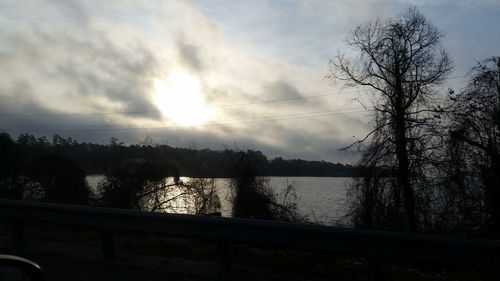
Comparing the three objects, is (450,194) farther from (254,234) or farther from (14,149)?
(14,149)

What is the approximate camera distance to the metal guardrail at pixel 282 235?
5613mm

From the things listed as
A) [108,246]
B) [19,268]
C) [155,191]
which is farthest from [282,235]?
[155,191]

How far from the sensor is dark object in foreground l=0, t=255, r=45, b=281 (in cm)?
272

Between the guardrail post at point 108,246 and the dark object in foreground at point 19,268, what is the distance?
5498mm

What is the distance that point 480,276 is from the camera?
7785mm

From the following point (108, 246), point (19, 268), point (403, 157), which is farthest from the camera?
point (403, 157)

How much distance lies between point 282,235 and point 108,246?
9.68 ft

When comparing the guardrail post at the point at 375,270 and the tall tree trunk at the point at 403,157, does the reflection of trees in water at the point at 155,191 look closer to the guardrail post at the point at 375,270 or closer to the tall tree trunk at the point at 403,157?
the tall tree trunk at the point at 403,157

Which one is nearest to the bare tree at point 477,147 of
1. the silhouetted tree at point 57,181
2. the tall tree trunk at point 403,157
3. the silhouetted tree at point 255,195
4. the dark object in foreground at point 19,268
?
the tall tree trunk at point 403,157

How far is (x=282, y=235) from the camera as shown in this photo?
6.79m

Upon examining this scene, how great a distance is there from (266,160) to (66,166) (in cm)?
1136

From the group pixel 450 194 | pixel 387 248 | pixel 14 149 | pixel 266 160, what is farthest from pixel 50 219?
pixel 14 149

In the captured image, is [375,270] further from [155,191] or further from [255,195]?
[155,191]

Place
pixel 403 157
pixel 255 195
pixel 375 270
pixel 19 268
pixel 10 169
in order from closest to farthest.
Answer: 1. pixel 19 268
2. pixel 375 270
3. pixel 255 195
4. pixel 403 157
5. pixel 10 169
